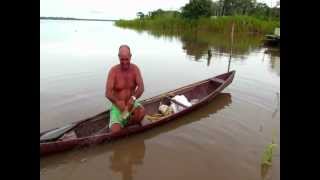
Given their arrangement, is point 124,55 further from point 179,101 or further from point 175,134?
point 179,101

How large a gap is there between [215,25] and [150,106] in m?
25.3

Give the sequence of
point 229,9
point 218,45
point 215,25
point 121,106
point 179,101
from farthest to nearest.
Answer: point 229,9 → point 215,25 → point 218,45 → point 179,101 → point 121,106

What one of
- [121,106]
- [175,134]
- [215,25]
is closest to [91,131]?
[121,106]

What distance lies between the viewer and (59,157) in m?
4.45

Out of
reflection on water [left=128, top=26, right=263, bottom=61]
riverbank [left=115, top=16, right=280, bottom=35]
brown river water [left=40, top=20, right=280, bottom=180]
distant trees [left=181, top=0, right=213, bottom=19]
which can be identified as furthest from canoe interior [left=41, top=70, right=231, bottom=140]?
distant trees [left=181, top=0, right=213, bottom=19]

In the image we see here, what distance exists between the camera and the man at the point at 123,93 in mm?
4953

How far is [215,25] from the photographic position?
30219mm

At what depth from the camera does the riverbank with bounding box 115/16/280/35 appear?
28.0 metres

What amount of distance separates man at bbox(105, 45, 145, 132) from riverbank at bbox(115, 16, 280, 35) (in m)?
20.9

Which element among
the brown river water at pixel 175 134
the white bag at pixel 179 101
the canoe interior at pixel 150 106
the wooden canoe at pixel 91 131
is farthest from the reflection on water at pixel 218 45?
the wooden canoe at pixel 91 131
